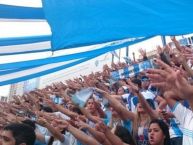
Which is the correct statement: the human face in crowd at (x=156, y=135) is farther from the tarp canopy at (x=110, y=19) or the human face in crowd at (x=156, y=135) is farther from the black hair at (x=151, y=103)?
the tarp canopy at (x=110, y=19)

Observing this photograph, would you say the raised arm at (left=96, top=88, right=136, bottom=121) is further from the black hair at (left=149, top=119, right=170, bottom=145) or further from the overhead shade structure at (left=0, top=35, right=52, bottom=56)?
the overhead shade structure at (left=0, top=35, right=52, bottom=56)

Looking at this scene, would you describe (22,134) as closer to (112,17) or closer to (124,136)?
(124,136)

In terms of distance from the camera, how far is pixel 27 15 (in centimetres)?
456

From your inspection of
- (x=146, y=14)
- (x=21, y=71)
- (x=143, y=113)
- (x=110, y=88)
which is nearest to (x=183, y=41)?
(x=110, y=88)

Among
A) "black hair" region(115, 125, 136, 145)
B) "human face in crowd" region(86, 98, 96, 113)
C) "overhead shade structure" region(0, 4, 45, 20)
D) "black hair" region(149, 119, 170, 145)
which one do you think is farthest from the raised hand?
"overhead shade structure" region(0, 4, 45, 20)

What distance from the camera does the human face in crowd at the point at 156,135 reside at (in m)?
2.74

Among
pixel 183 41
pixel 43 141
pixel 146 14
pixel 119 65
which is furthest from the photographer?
pixel 119 65

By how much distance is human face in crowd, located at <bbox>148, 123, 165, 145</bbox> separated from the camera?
2.74 metres

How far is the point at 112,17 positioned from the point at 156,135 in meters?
0.96

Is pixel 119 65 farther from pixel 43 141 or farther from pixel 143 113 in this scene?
pixel 143 113

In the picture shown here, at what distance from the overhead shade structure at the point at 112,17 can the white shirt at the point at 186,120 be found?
65 centimetres

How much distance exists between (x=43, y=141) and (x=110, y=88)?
1.69 meters

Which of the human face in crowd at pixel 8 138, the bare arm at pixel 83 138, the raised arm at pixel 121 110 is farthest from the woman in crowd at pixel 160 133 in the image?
the human face in crowd at pixel 8 138

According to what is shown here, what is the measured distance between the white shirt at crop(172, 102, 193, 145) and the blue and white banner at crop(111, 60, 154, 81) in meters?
2.42
